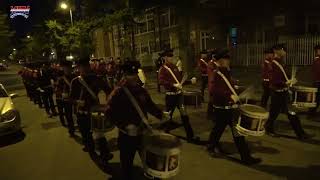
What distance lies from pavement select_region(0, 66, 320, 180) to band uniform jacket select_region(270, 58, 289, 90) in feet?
3.60

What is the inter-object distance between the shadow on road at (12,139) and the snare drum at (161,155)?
6389mm

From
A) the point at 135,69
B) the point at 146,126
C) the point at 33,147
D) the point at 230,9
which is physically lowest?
the point at 33,147

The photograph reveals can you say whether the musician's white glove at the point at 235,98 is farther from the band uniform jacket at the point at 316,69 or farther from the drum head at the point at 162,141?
the band uniform jacket at the point at 316,69

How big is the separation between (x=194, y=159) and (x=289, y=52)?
53.5 ft

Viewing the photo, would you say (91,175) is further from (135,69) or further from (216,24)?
(216,24)

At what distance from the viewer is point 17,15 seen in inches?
5123

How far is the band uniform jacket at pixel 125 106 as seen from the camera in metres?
5.84

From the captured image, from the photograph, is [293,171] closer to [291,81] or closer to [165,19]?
[291,81]

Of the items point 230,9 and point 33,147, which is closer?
point 33,147

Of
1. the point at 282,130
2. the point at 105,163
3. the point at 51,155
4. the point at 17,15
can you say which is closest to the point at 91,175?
the point at 105,163

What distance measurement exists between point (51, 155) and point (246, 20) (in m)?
23.6

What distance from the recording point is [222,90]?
7426 mm

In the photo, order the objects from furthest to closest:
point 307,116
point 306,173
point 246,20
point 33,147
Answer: point 246,20 < point 307,116 < point 33,147 < point 306,173

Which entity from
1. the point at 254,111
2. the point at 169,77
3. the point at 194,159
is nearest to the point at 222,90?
the point at 254,111
